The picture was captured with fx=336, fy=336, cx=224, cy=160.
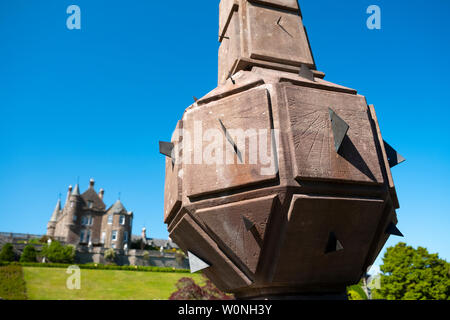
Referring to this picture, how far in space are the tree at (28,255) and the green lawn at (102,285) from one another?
4880 mm

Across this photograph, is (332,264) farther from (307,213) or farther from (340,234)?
(307,213)

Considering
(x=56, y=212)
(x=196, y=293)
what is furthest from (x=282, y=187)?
(x=56, y=212)

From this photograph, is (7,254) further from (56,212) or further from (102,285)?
(56,212)

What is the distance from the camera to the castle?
57.8m

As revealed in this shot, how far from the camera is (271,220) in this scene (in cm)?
312

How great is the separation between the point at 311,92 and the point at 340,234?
4.82ft

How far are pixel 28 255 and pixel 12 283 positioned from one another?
12.8 meters

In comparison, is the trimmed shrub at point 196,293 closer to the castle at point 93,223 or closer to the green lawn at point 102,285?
the green lawn at point 102,285

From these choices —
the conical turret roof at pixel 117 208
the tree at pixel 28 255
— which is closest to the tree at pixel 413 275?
the tree at pixel 28 255

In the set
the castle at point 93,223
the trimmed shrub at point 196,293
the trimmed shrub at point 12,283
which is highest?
the castle at point 93,223

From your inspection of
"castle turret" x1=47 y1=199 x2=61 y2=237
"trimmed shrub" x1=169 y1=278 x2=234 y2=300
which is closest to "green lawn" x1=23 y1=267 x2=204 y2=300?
"trimmed shrub" x1=169 y1=278 x2=234 y2=300

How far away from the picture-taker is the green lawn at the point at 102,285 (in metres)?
30.1

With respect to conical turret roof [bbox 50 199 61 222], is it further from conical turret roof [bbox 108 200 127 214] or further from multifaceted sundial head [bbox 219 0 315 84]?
multifaceted sundial head [bbox 219 0 315 84]
